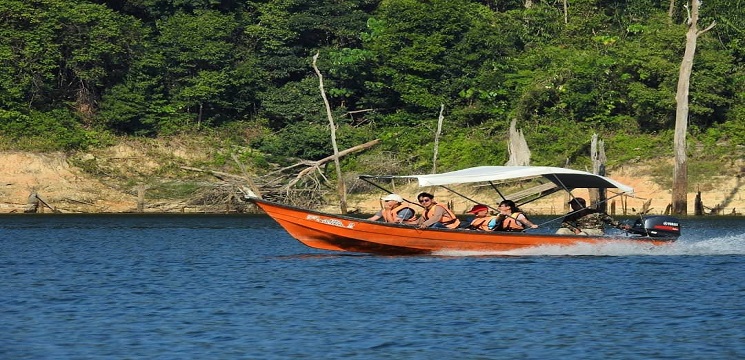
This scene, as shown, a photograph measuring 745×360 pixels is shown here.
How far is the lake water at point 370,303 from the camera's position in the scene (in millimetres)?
20031

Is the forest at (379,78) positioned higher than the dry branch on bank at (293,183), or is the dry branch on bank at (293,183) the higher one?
the forest at (379,78)

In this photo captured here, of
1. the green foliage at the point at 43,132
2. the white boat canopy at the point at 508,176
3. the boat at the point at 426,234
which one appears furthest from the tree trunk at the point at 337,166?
the boat at the point at 426,234

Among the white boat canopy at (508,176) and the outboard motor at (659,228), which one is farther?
the outboard motor at (659,228)

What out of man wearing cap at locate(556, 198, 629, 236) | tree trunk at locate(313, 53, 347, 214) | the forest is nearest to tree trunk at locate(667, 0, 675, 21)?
the forest

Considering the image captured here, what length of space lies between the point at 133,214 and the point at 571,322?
126 ft

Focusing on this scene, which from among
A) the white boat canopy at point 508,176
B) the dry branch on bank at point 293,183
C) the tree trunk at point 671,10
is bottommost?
the white boat canopy at point 508,176

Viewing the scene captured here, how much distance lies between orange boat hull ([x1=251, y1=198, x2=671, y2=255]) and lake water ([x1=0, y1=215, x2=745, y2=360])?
0.38m

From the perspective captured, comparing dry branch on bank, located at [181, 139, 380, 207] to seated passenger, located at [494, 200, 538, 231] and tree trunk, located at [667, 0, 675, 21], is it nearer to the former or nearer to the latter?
tree trunk, located at [667, 0, 675, 21]

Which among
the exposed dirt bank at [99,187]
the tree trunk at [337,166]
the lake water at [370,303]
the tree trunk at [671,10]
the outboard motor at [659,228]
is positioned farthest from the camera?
the tree trunk at [671,10]

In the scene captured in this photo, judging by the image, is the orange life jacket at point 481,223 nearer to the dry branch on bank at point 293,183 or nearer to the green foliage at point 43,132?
the dry branch on bank at point 293,183

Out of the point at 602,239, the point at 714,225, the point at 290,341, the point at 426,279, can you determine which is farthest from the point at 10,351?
the point at 714,225

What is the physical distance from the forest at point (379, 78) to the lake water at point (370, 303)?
22.1 metres

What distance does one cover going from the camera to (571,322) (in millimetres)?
22609

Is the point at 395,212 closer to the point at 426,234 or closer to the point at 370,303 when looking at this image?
the point at 426,234
